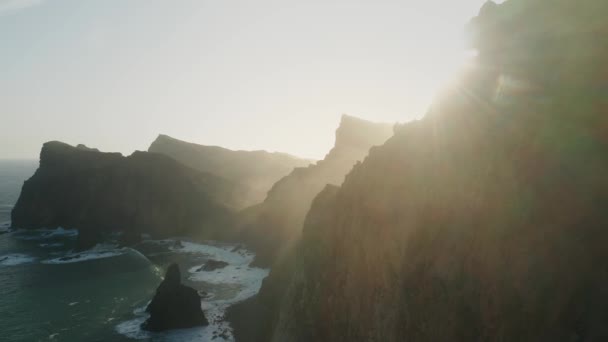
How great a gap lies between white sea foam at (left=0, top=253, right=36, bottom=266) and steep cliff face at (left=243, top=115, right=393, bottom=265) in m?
45.2

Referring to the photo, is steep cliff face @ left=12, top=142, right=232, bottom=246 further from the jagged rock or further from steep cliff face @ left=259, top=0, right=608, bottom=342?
steep cliff face @ left=259, top=0, right=608, bottom=342

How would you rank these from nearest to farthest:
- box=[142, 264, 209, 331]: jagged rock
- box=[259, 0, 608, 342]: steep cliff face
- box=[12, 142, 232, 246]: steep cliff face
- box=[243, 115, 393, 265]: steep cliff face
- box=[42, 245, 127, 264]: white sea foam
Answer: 1. box=[259, 0, 608, 342]: steep cliff face
2. box=[142, 264, 209, 331]: jagged rock
3. box=[243, 115, 393, 265]: steep cliff face
4. box=[42, 245, 127, 264]: white sea foam
5. box=[12, 142, 232, 246]: steep cliff face

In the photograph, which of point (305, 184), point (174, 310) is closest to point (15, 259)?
point (174, 310)

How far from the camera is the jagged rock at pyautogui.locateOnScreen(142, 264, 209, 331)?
154 ft

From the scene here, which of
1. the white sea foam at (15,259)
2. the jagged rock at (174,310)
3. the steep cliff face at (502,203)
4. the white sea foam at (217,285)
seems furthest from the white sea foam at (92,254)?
the steep cliff face at (502,203)

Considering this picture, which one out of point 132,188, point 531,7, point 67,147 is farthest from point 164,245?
point 531,7

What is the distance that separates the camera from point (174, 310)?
4731 cm

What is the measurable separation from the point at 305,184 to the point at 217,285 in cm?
3348

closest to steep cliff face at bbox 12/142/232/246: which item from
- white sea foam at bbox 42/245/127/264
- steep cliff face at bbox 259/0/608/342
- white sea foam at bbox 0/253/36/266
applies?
white sea foam at bbox 42/245/127/264

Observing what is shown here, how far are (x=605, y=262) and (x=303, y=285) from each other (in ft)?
66.0

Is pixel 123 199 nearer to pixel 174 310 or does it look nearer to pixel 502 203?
pixel 174 310

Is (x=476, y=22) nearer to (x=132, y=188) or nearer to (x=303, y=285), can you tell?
(x=303, y=285)

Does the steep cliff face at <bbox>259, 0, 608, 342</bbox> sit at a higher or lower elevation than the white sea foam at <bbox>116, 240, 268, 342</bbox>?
higher

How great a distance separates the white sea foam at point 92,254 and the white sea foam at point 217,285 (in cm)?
1194
